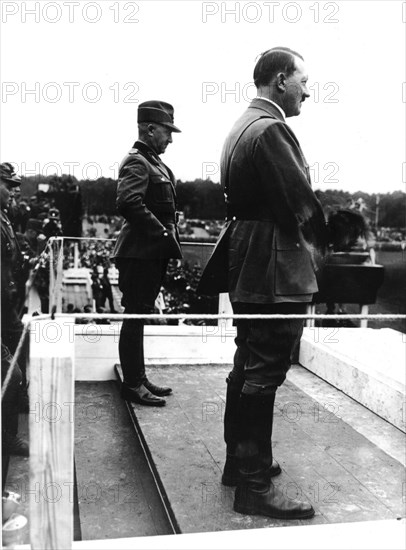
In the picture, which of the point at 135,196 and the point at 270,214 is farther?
the point at 135,196

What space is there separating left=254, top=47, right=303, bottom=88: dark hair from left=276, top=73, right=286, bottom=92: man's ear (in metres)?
0.02

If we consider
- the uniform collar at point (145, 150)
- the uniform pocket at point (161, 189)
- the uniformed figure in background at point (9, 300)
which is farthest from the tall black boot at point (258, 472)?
the uniform collar at point (145, 150)

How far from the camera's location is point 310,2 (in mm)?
4828

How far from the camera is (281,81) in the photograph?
2697 millimetres

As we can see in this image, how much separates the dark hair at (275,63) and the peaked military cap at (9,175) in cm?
178

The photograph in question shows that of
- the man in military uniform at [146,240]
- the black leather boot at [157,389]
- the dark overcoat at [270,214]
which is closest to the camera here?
the dark overcoat at [270,214]

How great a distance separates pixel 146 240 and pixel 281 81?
1.49 meters

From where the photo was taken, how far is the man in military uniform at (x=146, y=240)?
3857 millimetres

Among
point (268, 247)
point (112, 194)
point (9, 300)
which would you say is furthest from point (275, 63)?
point (112, 194)

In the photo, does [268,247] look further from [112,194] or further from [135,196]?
[112,194]

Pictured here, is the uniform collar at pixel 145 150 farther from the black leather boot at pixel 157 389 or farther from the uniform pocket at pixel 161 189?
the black leather boot at pixel 157 389

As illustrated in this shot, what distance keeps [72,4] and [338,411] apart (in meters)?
3.29

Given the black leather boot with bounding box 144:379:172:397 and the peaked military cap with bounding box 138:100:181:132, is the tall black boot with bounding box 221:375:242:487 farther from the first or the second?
the peaked military cap with bounding box 138:100:181:132

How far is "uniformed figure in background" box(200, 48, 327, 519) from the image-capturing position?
8.35 feet
